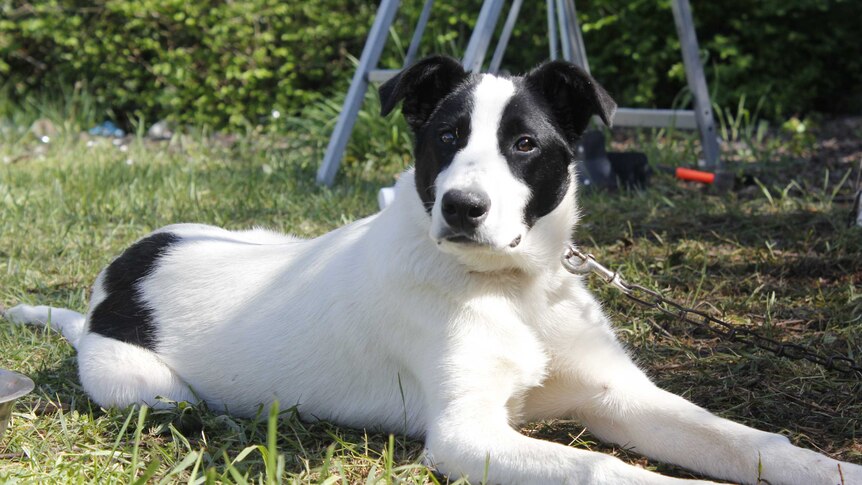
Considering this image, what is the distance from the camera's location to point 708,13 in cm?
795

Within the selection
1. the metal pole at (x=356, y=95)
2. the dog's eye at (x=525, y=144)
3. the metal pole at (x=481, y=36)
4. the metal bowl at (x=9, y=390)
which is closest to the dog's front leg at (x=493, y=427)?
the dog's eye at (x=525, y=144)

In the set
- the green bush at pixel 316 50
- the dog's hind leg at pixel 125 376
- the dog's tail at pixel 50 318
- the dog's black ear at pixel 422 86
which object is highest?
the dog's black ear at pixel 422 86

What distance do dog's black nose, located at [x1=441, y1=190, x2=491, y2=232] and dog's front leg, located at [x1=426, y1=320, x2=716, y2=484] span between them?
34cm

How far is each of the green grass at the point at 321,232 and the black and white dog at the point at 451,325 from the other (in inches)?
4.9

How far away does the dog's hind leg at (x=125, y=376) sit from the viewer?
9.47ft

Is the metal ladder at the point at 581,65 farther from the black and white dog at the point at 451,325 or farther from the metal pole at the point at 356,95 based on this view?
the black and white dog at the point at 451,325

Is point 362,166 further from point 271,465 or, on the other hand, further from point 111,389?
point 271,465

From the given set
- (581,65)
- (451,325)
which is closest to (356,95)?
(581,65)

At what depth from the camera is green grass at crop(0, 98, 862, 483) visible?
8.48ft

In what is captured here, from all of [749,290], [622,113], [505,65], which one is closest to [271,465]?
[749,290]

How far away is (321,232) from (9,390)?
2.47 metres

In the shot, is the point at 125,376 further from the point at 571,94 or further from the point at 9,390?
the point at 571,94

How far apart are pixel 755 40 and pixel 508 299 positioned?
6.14 metres

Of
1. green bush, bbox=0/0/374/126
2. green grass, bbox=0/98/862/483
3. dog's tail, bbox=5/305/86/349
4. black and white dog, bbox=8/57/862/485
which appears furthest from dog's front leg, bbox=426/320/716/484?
green bush, bbox=0/0/374/126
